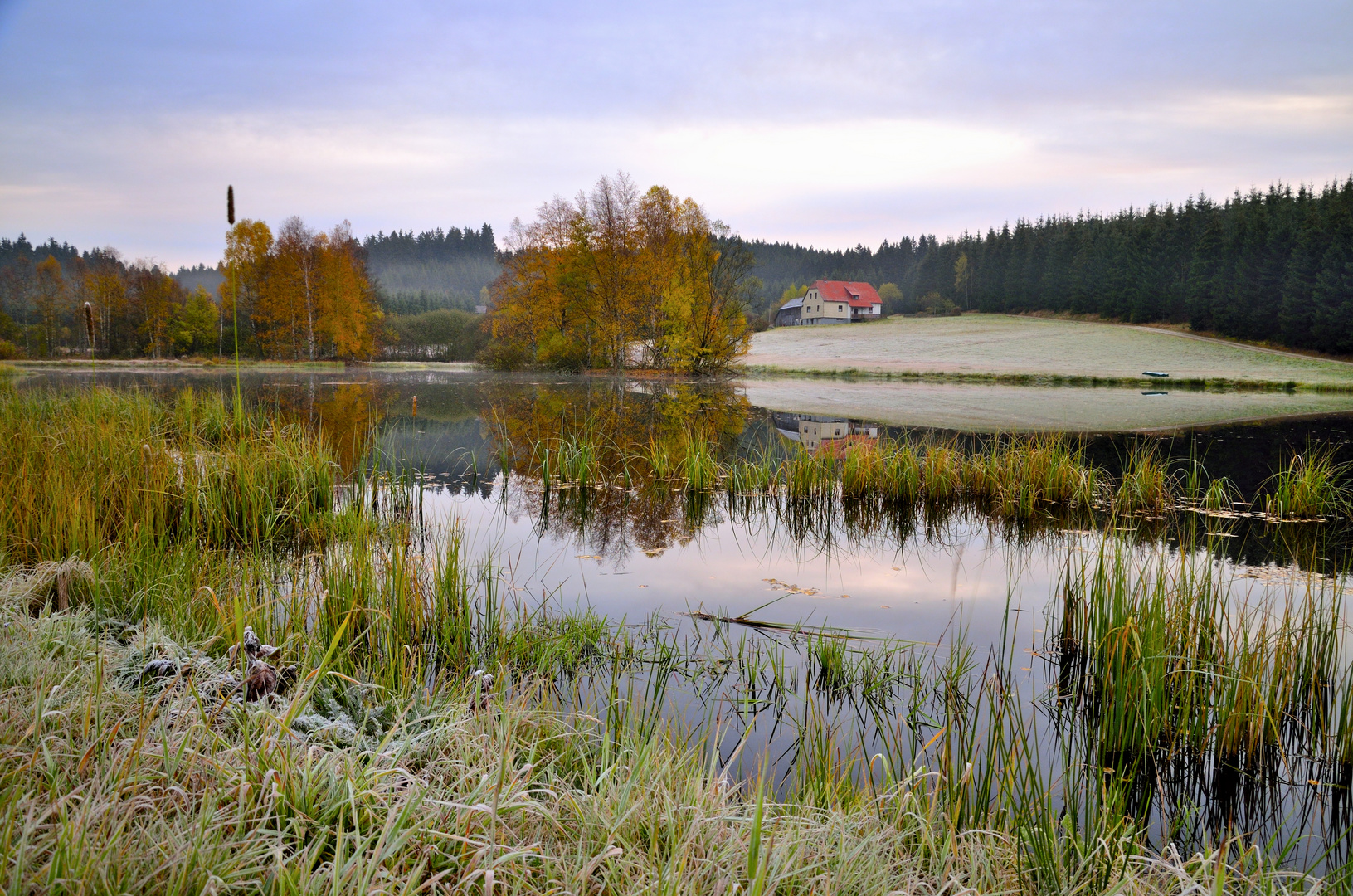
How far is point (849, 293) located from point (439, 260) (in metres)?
79.4

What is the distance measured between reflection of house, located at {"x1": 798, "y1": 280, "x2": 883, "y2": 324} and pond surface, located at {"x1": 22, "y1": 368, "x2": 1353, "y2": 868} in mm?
74447

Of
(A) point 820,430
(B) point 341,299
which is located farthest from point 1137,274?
(B) point 341,299

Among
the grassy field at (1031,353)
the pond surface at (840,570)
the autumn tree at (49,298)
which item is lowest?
the pond surface at (840,570)

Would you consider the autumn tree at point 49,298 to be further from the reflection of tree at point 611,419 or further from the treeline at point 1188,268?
the treeline at point 1188,268

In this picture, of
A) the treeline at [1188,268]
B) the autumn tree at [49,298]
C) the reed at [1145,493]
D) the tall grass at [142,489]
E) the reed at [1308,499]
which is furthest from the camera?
the autumn tree at [49,298]

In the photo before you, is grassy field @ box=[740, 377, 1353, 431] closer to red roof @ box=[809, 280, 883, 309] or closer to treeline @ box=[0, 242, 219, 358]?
treeline @ box=[0, 242, 219, 358]

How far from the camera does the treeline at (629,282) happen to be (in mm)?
34844

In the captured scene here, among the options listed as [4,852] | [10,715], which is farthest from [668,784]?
[10,715]

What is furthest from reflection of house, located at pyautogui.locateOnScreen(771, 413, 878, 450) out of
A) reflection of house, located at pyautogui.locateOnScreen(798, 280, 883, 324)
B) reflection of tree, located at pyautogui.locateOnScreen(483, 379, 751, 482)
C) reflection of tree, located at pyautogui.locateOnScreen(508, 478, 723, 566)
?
reflection of house, located at pyautogui.locateOnScreen(798, 280, 883, 324)

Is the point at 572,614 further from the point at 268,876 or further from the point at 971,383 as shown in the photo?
the point at 971,383

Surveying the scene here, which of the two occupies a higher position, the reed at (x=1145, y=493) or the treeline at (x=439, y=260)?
the treeline at (x=439, y=260)

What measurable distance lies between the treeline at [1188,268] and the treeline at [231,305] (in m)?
33.9

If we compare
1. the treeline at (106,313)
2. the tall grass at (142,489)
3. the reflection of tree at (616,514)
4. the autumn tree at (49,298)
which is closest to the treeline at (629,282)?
the treeline at (106,313)

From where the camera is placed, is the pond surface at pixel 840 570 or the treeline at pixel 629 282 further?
the treeline at pixel 629 282
